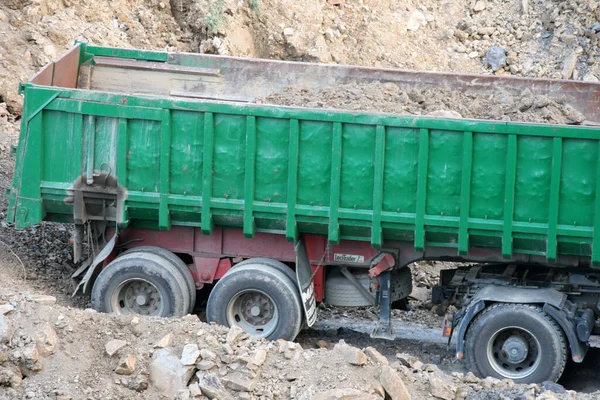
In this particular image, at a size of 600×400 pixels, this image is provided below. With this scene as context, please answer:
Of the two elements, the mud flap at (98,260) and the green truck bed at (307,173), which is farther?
the mud flap at (98,260)

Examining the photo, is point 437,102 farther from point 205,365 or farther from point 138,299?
point 205,365

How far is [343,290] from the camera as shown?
9570 mm

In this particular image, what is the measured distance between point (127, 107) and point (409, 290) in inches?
133

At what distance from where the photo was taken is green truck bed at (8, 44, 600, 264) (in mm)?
8453

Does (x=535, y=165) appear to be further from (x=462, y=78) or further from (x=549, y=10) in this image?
(x=549, y=10)

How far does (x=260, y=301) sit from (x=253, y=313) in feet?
0.45

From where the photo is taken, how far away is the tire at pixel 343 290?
9492mm

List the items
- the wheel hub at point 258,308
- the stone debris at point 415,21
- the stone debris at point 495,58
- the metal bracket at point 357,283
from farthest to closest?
the stone debris at point 415,21
the stone debris at point 495,58
the metal bracket at point 357,283
the wheel hub at point 258,308

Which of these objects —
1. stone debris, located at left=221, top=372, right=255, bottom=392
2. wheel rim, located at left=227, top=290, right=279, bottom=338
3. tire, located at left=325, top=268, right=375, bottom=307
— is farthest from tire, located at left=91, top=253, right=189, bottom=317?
stone debris, located at left=221, top=372, right=255, bottom=392

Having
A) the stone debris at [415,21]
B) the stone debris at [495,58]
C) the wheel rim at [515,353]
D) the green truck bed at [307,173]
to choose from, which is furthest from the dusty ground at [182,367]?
the stone debris at [415,21]

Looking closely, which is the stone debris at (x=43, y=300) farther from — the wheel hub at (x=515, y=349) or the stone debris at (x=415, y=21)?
the stone debris at (x=415, y=21)

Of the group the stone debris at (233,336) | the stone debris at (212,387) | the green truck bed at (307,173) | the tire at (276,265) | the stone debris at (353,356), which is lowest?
the stone debris at (212,387)

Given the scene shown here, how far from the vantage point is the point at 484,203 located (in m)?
8.61

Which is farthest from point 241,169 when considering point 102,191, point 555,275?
point 555,275
